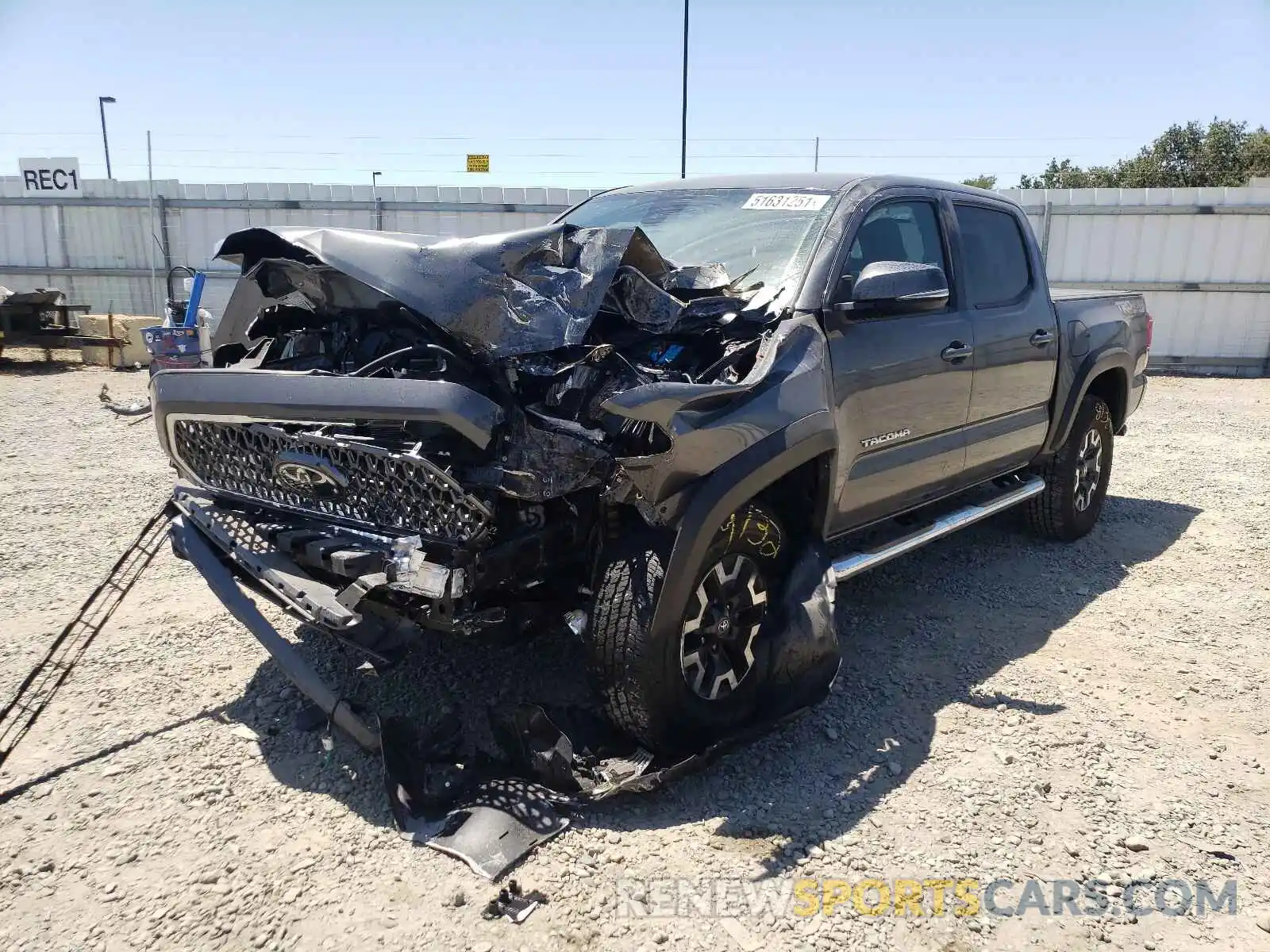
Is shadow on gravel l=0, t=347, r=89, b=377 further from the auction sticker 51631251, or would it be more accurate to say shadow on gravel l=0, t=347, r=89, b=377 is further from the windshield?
the auction sticker 51631251

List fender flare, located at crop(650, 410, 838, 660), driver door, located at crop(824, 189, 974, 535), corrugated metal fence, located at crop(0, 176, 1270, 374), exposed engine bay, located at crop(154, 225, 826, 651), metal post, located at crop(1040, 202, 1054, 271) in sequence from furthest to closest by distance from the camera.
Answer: metal post, located at crop(1040, 202, 1054, 271) → corrugated metal fence, located at crop(0, 176, 1270, 374) → driver door, located at crop(824, 189, 974, 535) → fender flare, located at crop(650, 410, 838, 660) → exposed engine bay, located at crop(154, 225, 826, 651)

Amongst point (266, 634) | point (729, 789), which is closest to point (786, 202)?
point (729, 789)

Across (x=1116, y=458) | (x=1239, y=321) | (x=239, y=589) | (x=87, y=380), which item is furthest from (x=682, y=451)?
(x=1239, y=321)

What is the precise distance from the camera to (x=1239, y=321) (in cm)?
1472

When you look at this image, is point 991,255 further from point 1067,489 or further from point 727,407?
point 727,407

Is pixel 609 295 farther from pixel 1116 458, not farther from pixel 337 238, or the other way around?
pixel 1116 458

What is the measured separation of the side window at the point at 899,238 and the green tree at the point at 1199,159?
36.5 m

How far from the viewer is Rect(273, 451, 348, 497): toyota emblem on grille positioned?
2.97 m

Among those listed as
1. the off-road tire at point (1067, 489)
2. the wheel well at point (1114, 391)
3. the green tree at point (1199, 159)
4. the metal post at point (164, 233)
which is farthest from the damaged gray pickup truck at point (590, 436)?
the green tree at point (1199, 159)

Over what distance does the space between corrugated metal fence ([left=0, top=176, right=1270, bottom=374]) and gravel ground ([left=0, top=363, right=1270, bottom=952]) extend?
10343 mm

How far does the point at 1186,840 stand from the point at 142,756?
134 inches

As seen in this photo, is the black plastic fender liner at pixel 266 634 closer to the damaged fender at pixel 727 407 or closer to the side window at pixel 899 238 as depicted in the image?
the damaged fender at pixel 727 407

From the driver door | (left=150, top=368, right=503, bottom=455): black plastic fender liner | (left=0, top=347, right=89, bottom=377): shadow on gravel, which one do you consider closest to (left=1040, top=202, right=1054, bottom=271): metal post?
the driver door

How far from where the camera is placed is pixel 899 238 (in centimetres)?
414
